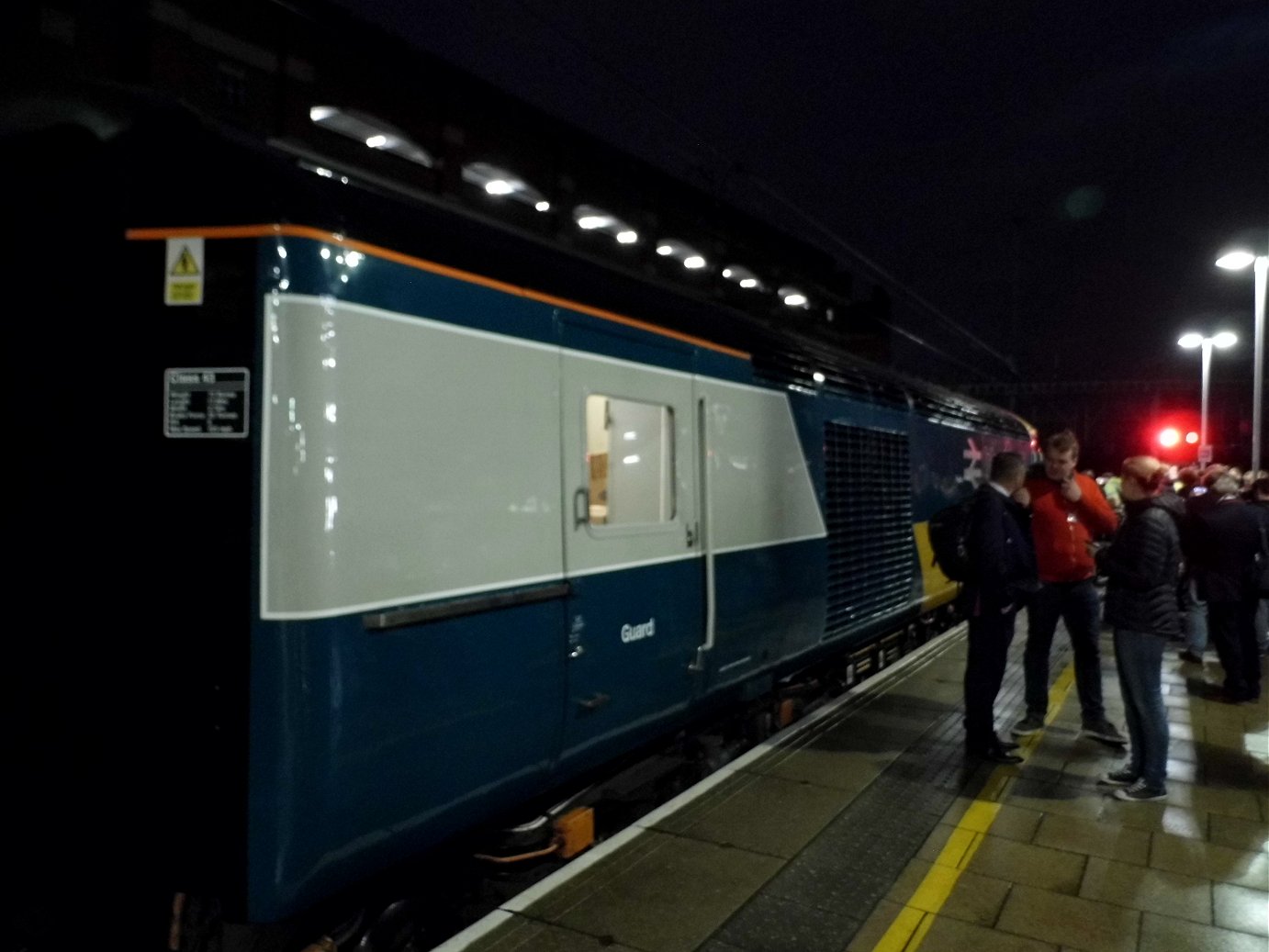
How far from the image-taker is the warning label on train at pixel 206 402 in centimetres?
290

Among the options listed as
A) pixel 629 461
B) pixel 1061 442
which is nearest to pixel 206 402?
pixel 629 461

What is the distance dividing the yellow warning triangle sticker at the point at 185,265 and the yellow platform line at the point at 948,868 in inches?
129

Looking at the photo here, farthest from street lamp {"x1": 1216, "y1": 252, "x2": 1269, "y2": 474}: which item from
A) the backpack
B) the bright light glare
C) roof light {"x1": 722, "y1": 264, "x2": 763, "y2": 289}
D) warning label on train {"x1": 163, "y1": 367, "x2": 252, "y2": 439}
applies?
roof light {"x1": 722, "y1": 264, "x2": 763, "y2": 289}

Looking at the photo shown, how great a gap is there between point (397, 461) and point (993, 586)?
3940mm

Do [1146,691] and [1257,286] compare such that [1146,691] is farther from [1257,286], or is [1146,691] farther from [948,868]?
[1257,286]

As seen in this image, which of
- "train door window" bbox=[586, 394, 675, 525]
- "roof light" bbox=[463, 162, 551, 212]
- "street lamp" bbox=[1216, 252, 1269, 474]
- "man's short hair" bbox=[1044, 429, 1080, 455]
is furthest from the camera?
"roof light" bbox=[463, 162, 551, 212]

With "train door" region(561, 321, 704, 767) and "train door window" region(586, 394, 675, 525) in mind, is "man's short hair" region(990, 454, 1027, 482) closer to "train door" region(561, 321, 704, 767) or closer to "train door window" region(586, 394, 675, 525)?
"train door" region(561, 321, 704, 767)

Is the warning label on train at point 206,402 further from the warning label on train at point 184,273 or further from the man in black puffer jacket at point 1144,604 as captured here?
the man in black puffer jacket at point 1144,604

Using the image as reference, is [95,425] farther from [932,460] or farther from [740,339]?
[932,460]

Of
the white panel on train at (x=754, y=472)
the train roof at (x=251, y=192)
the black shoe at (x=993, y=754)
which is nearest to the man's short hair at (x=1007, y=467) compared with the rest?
A: the white panel on train at (x=754, y=472)

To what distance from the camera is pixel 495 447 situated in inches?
140

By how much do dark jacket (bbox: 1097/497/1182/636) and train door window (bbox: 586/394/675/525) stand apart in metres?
2.45

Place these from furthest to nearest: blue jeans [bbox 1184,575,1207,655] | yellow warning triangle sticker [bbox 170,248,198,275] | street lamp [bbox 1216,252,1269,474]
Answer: street lamp [bbox 1216,252,1269,474] → blue jeans [bbox 1184,575,1207,655] → yellow warning triangle sticker [bbox 170,248,198,275]

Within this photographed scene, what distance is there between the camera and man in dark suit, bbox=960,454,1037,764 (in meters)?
5.82
